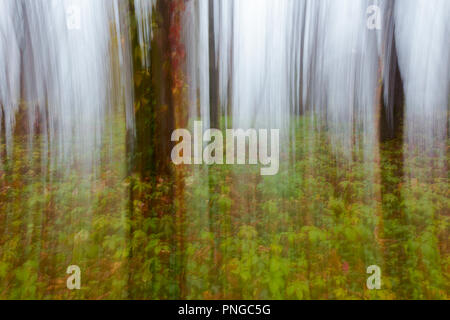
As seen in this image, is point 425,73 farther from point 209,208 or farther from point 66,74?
point 66,74

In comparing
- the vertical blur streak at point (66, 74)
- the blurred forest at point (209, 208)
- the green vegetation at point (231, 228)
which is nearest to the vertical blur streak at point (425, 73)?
the blurred forest at point (209, 208)

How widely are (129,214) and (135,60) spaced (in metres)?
1.44

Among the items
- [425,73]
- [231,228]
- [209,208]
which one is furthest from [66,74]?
[425,73]

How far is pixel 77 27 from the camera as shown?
2352 mm

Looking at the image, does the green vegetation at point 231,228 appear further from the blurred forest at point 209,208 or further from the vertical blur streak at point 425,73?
the vertical blur streak at point 425,73

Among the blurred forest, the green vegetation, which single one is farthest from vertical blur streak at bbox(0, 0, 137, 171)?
the green vegetation

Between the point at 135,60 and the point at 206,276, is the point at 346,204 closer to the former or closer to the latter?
the point at 206,276

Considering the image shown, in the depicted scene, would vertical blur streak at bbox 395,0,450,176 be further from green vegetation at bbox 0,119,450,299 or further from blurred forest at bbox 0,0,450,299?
green vegetation at bbox 0,119,450,299

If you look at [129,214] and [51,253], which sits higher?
[129,214]

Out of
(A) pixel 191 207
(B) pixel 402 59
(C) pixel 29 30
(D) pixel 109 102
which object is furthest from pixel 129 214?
(B) pixel 402 59

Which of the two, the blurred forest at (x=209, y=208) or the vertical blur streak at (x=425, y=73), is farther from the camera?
the vertical blur streak at (x=425, y=73)

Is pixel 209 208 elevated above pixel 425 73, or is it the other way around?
pixel 425 73
